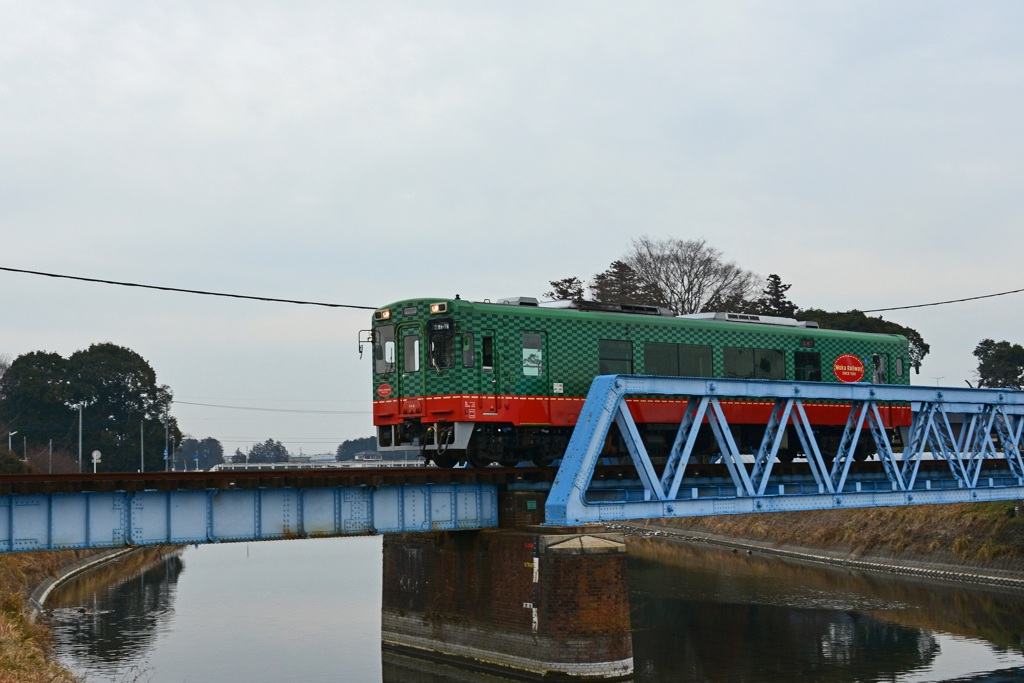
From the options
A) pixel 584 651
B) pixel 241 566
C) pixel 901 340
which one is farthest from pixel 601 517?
pixel 241 566

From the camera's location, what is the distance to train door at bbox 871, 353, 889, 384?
45469mm

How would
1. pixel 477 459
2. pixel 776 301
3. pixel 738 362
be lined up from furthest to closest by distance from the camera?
pixel 776 301 → pixel 738 362 → pixel 477 459

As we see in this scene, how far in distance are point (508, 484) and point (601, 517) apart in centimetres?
364

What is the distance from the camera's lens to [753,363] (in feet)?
135

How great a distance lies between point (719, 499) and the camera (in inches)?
1310

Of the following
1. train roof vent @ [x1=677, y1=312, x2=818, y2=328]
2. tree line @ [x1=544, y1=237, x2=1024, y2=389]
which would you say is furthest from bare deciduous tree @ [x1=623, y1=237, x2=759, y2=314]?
train roof vent @ [x1=677, y1=312, x2=818, y2=328]

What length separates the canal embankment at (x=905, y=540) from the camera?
5484 centimetres

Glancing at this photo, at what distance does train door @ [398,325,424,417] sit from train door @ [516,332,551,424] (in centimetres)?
299

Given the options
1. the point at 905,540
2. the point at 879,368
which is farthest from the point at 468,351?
the point at 905,540

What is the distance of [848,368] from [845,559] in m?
21.5

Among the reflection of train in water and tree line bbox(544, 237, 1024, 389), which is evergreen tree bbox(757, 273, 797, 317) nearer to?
tree line bbox(544, 237, 1024, 389)

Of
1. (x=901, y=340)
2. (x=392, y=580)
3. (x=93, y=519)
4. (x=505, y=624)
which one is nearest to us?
(x=93, y=519)

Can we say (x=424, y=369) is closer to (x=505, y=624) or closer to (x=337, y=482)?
(x=337, y=482)

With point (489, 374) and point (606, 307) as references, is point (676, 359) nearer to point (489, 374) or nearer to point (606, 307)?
point (606, 307)
